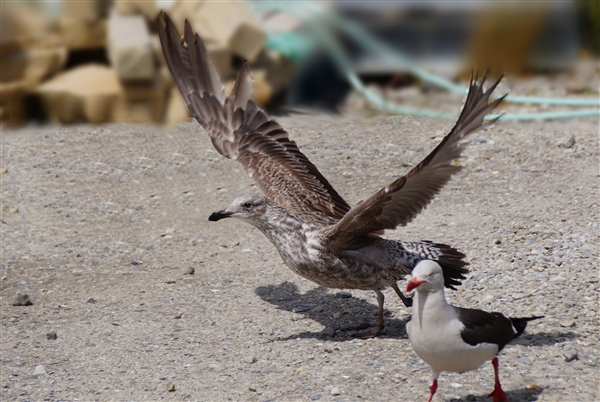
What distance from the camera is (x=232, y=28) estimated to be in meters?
8.27

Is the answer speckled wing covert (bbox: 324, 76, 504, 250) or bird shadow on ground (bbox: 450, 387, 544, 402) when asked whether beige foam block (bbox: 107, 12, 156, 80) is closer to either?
speckled wing covert (bbox: 324, 76, 504, 250)

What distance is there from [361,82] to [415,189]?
14.7 ft

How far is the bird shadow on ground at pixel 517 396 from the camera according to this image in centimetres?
389

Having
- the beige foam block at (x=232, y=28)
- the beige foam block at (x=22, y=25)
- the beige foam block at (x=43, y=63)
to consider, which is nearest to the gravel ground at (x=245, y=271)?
the beige foam block at (x=43, y=63)

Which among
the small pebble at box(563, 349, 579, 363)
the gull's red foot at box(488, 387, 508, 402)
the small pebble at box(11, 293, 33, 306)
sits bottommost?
the small pebble at box(11, 293, 33, 306)

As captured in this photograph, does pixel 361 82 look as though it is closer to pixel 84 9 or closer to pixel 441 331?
pixel 84 9

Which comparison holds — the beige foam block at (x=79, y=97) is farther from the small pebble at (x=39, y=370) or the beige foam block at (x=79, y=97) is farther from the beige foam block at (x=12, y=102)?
the small pebble at (x=39, y=370)

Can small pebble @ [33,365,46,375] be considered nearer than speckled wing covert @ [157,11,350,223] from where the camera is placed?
Yes

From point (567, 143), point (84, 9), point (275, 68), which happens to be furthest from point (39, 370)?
point (84, 9)

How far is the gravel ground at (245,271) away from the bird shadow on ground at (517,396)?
15 millimetres

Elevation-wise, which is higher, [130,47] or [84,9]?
[84,9]

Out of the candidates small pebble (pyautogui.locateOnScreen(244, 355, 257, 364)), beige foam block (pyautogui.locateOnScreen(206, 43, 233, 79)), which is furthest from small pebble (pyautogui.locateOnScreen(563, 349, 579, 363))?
beige foam block (pyautogui.locateOnScreen(206, 43, 233, 79))

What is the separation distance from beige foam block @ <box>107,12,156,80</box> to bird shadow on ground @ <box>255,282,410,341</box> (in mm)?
3644

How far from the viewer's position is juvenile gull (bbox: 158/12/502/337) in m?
4.02
